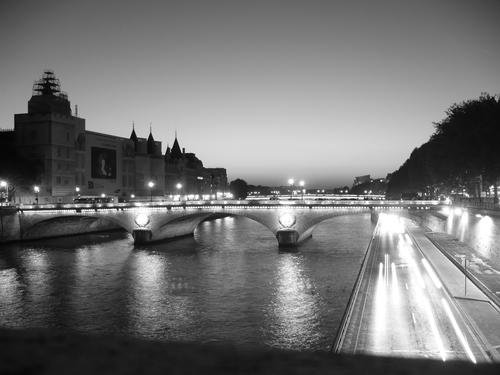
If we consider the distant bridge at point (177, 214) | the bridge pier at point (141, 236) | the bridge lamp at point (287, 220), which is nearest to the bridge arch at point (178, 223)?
the distant bridge at point (177, 214)

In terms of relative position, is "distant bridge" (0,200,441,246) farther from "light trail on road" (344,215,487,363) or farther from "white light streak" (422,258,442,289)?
"light trail on road" (344,215,487,363)

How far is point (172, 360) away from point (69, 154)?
103411 mm

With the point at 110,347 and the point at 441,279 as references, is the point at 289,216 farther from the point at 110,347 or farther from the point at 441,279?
the point at 110,347

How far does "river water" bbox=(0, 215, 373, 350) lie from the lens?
28828 millimetres

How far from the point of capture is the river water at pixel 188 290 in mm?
28828

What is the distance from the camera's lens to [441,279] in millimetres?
37000

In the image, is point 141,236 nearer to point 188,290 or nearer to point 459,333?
point 188,290

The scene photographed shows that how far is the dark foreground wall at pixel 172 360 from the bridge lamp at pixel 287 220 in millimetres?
62342

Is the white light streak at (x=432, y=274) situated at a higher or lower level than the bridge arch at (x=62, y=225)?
lower

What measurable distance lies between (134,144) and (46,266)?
3355 inches

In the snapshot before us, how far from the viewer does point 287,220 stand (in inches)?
2643

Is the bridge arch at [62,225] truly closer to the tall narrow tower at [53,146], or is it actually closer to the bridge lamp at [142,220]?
the bridge lamp at [142,220]

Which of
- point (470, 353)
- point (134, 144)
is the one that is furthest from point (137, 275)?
point (134, 144)

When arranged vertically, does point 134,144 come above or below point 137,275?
above
